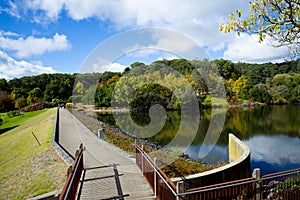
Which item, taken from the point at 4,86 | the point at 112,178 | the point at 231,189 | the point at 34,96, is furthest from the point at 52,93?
the point at 231,189

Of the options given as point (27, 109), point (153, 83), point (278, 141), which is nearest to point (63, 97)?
point (27, 109)

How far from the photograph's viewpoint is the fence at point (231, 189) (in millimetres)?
5227

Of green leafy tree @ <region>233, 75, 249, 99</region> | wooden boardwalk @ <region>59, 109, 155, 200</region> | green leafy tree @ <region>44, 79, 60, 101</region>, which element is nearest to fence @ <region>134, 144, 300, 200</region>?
wooden boardwalk @ <region>59, 109, 155, 200</region>

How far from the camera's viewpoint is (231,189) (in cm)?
563

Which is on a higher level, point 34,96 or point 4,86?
point 4,86

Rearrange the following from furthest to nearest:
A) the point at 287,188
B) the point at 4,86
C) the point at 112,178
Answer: the point at 4,86
the point at 112,178
the point at 287,188

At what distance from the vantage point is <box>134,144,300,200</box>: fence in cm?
523

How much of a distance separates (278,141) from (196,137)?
6961 mm

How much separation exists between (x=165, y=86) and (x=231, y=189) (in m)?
32.4

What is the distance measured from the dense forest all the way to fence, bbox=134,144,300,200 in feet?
57.3

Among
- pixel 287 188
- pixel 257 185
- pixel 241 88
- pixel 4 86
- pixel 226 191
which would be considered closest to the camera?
pixel 226 191

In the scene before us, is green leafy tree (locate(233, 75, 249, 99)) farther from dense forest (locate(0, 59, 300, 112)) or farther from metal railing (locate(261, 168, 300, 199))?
metal railing (locate(261, 168, 300, 199))

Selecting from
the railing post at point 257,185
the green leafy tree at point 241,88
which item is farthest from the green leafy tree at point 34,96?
the railing post at point 257,185

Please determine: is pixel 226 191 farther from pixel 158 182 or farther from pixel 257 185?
pixel 158 182
